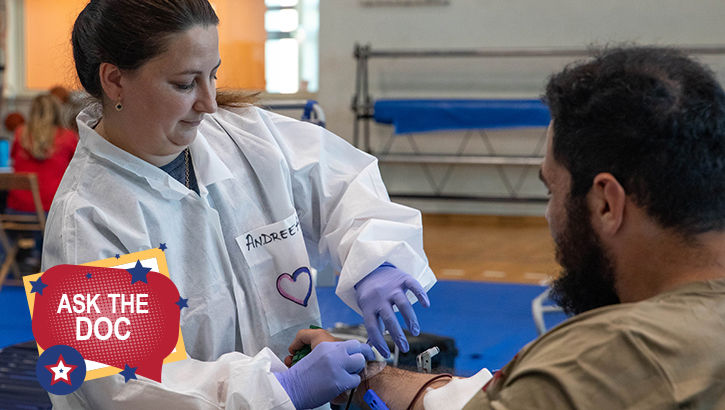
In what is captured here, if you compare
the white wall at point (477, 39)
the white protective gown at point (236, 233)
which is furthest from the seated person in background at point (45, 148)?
the white protective gown at point (236, 233)

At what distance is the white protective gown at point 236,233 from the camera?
33.8 inches

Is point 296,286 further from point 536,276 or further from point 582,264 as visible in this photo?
point 536,276

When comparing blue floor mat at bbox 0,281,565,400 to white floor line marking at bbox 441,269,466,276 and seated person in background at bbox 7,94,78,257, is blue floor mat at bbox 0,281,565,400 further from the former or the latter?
seated person in background at bbox 7,94,78,257

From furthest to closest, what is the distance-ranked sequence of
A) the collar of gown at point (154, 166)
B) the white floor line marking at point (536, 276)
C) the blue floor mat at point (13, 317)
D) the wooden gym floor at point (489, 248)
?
the wooden gym floor at point (489, 248), the white floor line marking at point (536, 276), the blue floor mat at point (13, 317), the collar of gown at point (154, 166)

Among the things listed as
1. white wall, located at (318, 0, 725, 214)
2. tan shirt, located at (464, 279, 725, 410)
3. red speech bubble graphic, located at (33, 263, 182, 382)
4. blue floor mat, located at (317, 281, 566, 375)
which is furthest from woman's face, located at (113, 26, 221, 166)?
white wall, located at (318, 0, 725, 214)

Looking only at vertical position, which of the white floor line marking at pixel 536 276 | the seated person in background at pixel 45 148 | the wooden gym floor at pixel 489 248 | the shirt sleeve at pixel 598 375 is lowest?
the wooden gym floor at pixel 489 248

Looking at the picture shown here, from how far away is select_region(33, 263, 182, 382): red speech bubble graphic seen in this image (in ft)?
2.85

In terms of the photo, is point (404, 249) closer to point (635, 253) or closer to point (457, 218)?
point (635, 253)

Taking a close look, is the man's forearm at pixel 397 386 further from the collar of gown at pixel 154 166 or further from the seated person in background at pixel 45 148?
the seated person in background at pixel 45 148

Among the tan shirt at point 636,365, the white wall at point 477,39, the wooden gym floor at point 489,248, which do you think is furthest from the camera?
the white wall at point 477,39

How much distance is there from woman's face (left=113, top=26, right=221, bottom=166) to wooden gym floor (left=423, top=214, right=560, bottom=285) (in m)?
Answer: 1.98

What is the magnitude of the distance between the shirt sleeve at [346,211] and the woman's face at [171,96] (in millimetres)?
231

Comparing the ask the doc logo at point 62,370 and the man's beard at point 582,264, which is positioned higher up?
the man's beard at point 582,264

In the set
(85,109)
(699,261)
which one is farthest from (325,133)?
(699,261)
